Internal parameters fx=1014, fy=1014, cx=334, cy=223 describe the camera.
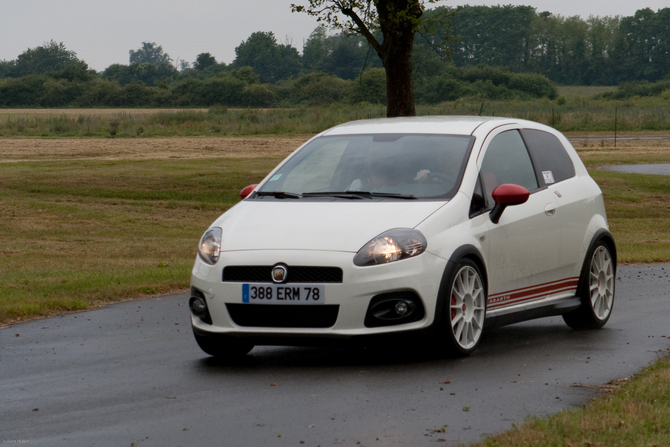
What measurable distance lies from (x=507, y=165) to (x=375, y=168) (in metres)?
1.09

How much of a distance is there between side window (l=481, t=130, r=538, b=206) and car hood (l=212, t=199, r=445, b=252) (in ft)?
2.47

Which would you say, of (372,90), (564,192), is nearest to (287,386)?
(564,192)

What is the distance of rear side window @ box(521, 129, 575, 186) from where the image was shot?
8242 mm

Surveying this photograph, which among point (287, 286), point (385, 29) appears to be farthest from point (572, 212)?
point (385, 29)

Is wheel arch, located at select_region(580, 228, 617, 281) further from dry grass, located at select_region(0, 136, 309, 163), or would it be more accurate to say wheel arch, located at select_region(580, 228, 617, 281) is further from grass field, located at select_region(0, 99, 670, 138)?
grass field, located at select_region(0, 99, 670, 138)

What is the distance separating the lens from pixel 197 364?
7035mm

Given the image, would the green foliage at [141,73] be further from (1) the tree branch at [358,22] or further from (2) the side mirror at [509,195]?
(2) the side mirror at [509,195]

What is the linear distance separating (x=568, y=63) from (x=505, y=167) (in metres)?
161

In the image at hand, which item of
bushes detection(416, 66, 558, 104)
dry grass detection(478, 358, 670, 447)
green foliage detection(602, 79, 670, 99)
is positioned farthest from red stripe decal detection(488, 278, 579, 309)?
green foliage detection(602, 79, 670, 99)

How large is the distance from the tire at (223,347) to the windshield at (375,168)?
1139mm

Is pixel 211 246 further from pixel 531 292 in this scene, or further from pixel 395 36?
pixel 395 36

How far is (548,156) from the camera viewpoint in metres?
8.45

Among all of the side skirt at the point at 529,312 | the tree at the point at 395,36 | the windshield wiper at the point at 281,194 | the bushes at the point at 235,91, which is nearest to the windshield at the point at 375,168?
the windshield wiper at the point at 281,194

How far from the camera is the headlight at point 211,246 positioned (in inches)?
266
